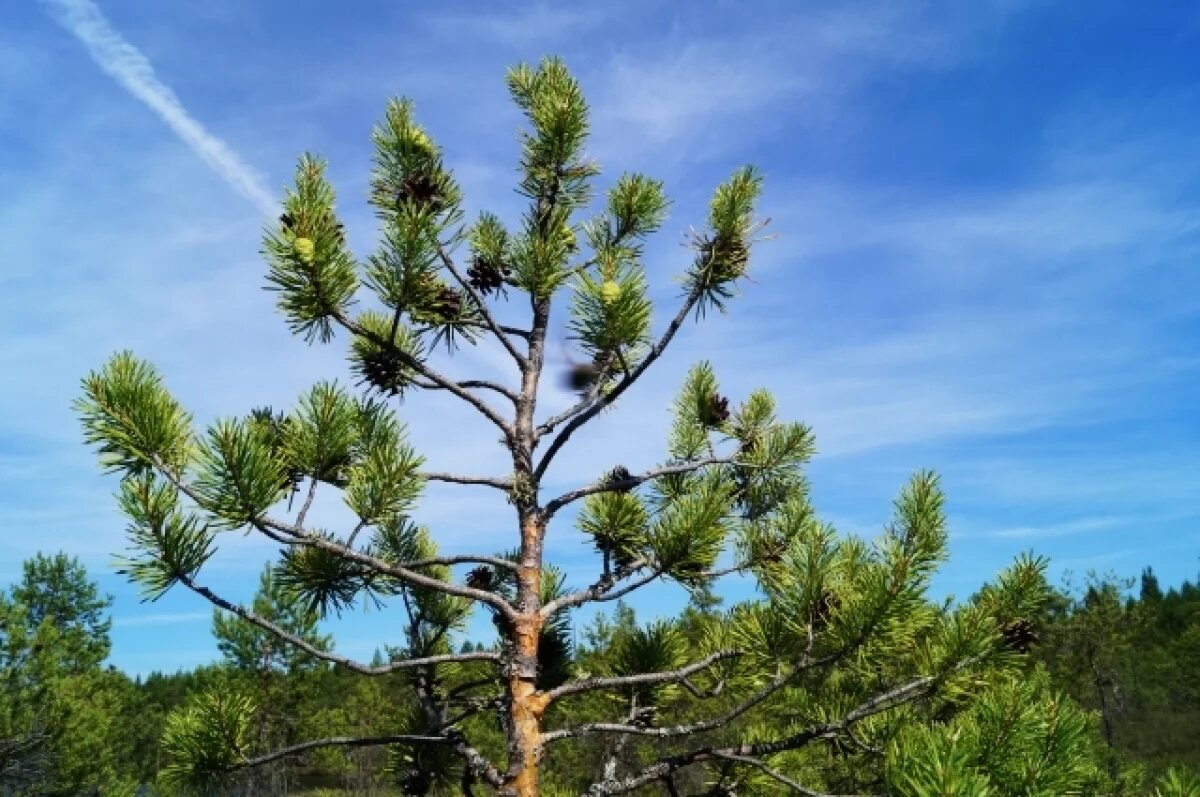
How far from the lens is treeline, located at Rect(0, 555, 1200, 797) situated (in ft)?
15.9

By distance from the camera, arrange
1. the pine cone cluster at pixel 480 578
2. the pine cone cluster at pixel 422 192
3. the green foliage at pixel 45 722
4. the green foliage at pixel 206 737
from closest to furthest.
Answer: the green foliage at pixel 206 737
the pine cone cluster at pixel 422 192
the pine cone cluster at pixel 480 578
the green foliage at pixel 45 722

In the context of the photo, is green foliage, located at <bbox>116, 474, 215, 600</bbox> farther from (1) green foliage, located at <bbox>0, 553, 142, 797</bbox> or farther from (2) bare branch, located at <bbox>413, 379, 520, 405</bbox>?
(1) green foliage, located at <bbox>0, 553, 142, 797</bbox>

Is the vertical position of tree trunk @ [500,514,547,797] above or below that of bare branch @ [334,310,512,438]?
below

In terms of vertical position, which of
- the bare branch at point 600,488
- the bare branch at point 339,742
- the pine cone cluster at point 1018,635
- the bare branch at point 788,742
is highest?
the bare branch at point 600,488

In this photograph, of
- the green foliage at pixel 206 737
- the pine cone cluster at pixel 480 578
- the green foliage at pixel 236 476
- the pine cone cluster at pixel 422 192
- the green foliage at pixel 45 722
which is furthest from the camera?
the green foliage at pixel 45 722

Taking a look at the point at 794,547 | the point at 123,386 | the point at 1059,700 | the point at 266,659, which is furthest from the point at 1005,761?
the point at 266,659

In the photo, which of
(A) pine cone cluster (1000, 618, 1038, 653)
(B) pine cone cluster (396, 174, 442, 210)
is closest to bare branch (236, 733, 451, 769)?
(B) pine cone cluster (396, 174, 442, 210)

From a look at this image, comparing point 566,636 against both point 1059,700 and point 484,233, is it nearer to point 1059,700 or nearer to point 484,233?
point 484,233

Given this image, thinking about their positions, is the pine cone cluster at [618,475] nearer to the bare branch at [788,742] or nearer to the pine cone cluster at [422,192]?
the bare branch at [788,742]

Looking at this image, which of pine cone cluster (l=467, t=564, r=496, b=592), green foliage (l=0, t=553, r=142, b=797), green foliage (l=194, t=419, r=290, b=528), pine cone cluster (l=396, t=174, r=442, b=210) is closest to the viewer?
green foliage (l=194, t=419, r=290, b=528)

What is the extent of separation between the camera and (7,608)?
2266cm

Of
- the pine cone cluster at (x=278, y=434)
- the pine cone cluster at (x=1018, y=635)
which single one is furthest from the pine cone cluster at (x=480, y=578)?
the pine cone cluster at (x=1018, y=635)

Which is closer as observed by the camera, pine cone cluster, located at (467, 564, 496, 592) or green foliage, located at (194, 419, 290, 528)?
green foliage, located at (194, 419, 290, 528)

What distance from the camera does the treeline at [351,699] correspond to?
15.9 feet
